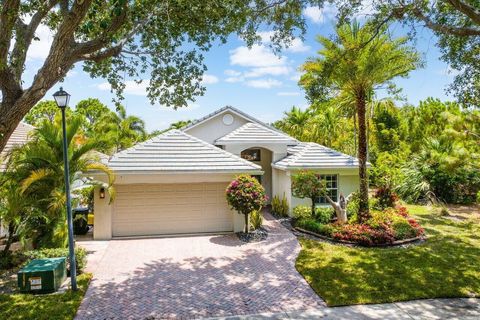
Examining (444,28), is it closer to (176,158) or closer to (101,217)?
(176,158)

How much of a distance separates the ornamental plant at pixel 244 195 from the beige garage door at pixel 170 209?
4.26ft

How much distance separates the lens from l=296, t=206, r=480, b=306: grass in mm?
9086

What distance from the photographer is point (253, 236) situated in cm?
1470

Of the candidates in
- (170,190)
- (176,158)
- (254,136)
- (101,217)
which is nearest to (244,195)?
(170,190)

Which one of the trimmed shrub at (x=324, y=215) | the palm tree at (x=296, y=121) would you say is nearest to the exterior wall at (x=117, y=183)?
the trimmed shrub at (x=324, y=215)

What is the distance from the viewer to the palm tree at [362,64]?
13.7 m

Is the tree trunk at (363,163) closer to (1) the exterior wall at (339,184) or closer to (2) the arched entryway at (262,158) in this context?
(1) the exterior wall at (339,184)

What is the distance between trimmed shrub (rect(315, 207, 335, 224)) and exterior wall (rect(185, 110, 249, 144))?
27.7ft

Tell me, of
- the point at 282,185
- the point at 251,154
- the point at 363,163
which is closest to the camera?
the point at 363,163

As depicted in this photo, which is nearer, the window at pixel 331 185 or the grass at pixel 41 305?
the grass at pixel 41 305

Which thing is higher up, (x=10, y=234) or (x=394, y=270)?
(x=10, y=234)

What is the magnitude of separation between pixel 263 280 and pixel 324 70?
7292 mm

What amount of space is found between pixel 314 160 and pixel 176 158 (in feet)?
23.9

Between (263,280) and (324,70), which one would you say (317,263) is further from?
(324,70)
